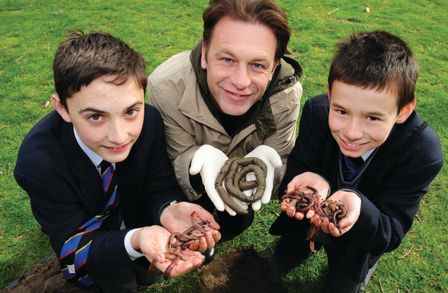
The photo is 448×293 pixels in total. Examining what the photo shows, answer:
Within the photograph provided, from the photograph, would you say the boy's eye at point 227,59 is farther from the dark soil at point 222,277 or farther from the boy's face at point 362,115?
the dark soil at point 222,277

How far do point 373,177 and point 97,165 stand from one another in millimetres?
2103

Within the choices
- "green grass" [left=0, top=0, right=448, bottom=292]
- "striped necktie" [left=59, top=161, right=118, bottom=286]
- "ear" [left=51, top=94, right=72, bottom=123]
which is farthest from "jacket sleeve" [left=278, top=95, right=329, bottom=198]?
"ear" [left=51, top=94, right=72, bottom=123]

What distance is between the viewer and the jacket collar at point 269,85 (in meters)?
3.48

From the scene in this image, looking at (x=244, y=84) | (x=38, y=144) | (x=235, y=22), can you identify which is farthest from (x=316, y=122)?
(x=38, y=144)

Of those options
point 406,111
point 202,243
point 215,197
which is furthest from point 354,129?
point 202,243

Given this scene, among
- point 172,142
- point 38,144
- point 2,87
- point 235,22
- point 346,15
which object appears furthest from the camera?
point 346,15

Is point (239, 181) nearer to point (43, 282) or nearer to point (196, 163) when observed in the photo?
point (196, 163)

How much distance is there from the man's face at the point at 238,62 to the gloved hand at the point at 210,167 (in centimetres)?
41

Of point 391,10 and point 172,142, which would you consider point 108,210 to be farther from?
point 391,10

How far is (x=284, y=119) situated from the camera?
3748mm

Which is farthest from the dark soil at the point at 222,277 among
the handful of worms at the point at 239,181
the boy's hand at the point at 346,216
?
the boy's hand at the point at 346,216

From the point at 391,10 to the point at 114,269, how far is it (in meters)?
8.71

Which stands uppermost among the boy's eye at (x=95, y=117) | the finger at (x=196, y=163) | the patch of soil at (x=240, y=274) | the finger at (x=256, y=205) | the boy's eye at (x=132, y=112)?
the boy's eye at (x=95, y=117)

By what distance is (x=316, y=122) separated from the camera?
325 cm
